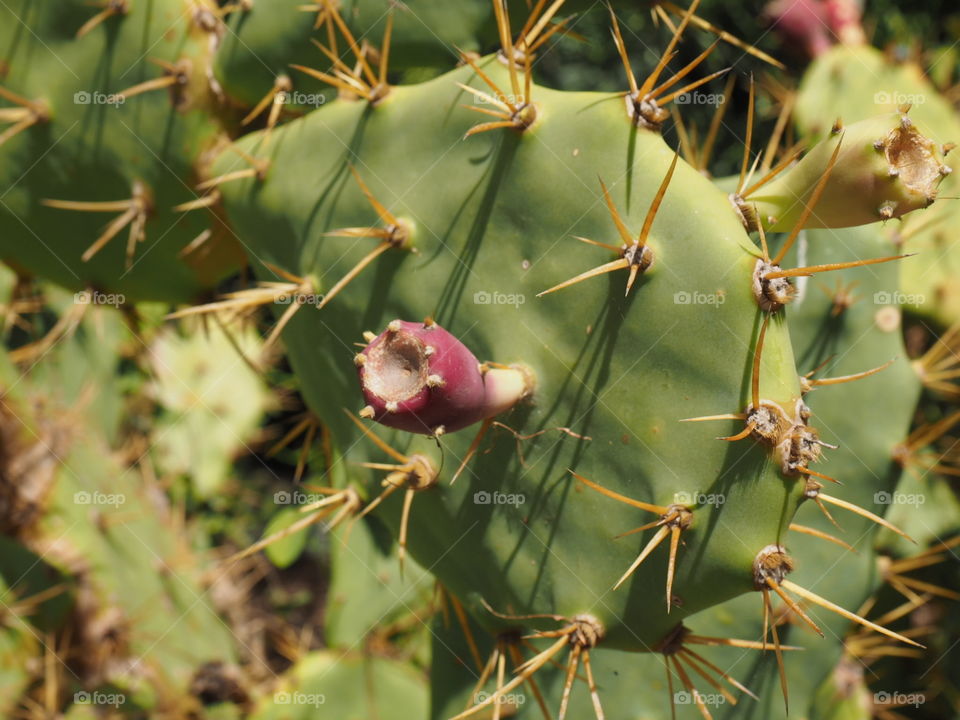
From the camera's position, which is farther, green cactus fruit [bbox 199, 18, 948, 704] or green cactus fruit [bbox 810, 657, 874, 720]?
green cactus fruit [bbox 810, 657, 874, 720]

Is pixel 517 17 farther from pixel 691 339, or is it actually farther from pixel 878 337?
pixel 878 337

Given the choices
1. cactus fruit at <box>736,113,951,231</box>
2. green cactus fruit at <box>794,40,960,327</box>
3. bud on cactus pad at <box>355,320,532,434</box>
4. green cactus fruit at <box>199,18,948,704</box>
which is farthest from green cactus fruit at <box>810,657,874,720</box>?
bud on cactus pad at <box>355,320,532,434</box>

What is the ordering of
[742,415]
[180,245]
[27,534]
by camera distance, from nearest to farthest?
[742,415], [180,245], [27,534]

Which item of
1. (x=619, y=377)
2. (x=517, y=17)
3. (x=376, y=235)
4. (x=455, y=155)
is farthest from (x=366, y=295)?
(x=517, y=17)

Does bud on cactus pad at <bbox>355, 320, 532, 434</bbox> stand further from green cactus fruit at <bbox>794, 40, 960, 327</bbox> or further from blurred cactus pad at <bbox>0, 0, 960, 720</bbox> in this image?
green cactus fruit at <bbox>794, 40, 960, 327</bbox>

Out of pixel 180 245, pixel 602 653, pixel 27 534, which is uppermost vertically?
pixel 180 245

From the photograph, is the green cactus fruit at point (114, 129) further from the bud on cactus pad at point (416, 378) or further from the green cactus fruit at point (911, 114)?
the green cactus fruit at point (911, 114)

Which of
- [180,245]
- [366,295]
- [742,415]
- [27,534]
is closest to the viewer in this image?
[742,415]

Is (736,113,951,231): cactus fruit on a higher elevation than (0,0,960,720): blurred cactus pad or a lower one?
higher

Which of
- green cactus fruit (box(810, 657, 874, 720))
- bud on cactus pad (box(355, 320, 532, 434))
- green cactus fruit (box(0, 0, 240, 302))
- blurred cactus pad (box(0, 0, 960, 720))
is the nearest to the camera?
bud on cactus pad (box(355, 320, 532, 434))
